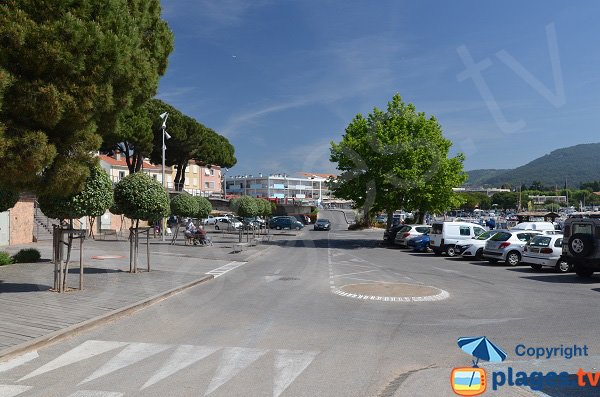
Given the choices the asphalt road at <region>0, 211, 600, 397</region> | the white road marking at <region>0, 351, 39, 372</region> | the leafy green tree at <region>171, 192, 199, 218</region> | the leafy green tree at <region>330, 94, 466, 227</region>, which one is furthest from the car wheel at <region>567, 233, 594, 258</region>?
the leafy green tree at <region>171, 192, 199, 218</region>

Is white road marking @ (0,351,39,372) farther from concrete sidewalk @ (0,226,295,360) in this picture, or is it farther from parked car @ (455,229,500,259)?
parked car @ (455,229,500,259)

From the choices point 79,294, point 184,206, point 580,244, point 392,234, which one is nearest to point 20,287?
point 79,294

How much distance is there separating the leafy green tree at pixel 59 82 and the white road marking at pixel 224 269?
7.63m

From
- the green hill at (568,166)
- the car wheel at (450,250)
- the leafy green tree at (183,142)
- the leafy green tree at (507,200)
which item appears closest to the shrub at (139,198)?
the car wheel at (450,250)

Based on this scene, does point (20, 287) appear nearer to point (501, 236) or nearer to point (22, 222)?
point (501, 236)

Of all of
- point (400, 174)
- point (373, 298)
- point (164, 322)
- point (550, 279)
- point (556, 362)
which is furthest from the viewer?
point (400, 174)

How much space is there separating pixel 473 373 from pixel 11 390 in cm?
562

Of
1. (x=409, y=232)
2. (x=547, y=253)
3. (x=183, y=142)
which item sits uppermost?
(x=183, y=142)

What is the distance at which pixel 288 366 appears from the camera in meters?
7.12

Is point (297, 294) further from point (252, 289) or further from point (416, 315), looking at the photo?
point (416, 315)

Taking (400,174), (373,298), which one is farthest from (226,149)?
(373,298)

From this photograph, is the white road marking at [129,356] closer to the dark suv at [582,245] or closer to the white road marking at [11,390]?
the white road marking at [11,390]

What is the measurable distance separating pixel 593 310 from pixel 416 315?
407 centimetres

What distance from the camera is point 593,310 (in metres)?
11.5
